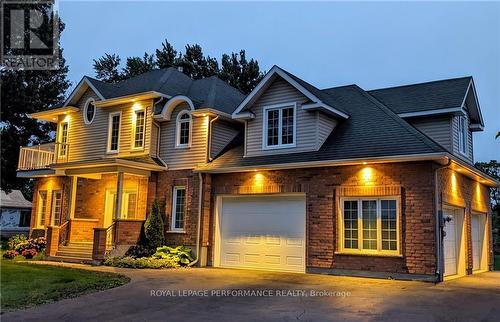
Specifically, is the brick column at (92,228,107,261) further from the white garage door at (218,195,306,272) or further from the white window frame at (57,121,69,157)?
the white window frame at (57,121,69,157)

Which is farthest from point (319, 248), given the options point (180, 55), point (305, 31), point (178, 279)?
point (305, 31)

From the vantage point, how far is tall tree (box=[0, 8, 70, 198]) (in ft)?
81.3

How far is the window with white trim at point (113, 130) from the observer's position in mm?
19344

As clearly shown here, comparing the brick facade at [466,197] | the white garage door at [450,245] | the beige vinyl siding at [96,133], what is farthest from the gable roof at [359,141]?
the beige vinyl siding at [96,133]

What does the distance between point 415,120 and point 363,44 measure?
101 metres

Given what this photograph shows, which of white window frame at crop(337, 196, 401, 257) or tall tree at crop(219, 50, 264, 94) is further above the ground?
tall tree at crop(219, 50, 264, 94)

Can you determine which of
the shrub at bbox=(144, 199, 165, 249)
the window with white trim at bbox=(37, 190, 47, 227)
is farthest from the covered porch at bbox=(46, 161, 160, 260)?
the window with white trim at bbox=(37, 190, 47, 227)

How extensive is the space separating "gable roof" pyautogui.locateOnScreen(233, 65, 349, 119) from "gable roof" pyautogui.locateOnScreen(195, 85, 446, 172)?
0.76m

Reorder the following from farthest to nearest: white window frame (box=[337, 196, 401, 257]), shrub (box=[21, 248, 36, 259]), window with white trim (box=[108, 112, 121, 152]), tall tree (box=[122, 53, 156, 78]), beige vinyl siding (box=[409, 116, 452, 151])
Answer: tall tree (box=[122, 53, 156, 78]) → window with white trim (box=[108, 112, 121, 152]) → shrub (box=[21, 248, 36, 259]) → beige vinyl siding (box=[409, 116, 452, 151]) → white window frame (box=[337, 196, 401, 257])

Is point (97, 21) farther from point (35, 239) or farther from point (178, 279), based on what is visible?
point (178, 279)

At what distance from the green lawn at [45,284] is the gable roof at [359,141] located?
5599 mm

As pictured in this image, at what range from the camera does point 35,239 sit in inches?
773

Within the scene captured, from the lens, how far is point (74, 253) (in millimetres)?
16969

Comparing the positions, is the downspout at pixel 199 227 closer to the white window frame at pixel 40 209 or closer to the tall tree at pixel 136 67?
the white window frame at pixel 40 209
